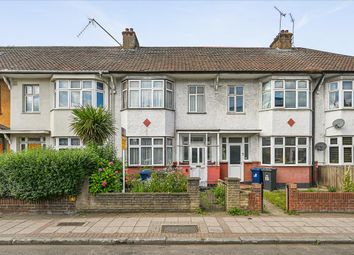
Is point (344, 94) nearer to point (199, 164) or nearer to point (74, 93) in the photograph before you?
point (199, 164)

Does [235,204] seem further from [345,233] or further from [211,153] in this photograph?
[211,153]

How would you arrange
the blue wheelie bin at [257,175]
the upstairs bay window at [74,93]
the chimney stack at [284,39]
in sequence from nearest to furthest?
the blue wheelie bin at [257,175] → the upstairs bay window at [74,93] → the chimney stack at [284,39]

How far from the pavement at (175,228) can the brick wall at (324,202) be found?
401mm

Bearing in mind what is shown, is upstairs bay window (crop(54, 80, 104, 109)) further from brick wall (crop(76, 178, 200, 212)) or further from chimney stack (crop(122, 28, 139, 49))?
brick wall (crop(76, 178, 200, 212))

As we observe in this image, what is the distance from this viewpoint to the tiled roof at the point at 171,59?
16.0 meters

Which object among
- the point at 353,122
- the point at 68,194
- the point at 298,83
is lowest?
the point at 68,194

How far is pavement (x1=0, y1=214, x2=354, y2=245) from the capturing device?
6910 mm

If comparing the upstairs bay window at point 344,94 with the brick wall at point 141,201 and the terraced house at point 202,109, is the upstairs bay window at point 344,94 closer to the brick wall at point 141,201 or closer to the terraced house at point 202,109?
the terraced house at point 202,109

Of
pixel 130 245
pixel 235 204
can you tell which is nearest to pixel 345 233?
pixel 235 204

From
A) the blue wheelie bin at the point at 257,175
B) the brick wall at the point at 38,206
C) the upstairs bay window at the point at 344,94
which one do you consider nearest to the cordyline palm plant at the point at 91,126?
the brick wall at the point at 38,206

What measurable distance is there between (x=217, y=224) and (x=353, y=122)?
37.9 feet

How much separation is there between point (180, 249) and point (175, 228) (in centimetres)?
136

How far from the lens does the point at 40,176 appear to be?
30.4 feet

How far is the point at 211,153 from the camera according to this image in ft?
54.1
